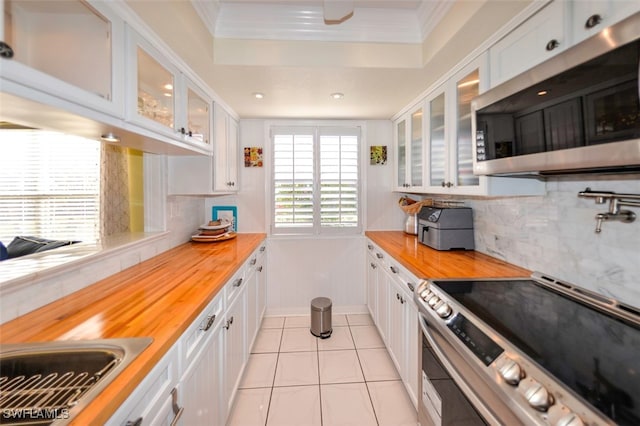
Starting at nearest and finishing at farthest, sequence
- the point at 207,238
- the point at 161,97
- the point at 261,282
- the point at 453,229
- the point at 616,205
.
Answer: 1. the point at 616,205
2. the point at 161,97
3. the point at 453,229
4. the point at 207,238
5. the point at 261,282

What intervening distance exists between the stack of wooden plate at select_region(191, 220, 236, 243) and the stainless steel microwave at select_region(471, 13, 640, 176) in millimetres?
2224

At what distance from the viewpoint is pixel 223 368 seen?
144 centimetres

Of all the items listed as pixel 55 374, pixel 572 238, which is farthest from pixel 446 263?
pixel 55 374

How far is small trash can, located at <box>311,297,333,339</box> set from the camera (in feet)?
8.18

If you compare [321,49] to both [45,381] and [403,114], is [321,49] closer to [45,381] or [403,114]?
[403,114]

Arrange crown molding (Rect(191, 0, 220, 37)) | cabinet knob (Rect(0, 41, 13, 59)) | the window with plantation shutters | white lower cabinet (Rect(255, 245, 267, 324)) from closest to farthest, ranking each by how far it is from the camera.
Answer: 1. cabinet knob (Rect(0, 41, 13, 59))
2. crown molding (Rect(191, 0, 220, 37))
3. white lower cabinet (Rect(255, 245, 267, 324))
4. the window with plantation shutters

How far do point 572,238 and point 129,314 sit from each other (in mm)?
1991

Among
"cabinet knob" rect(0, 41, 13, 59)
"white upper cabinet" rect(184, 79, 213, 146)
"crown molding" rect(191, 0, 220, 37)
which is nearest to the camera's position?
"cabinet knob" rect(0, 41, 13, 59)

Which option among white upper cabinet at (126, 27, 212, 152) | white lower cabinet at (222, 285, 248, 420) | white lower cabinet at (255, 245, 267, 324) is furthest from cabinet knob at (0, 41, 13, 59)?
white lower cabinet at (255, 245, 267, 324)

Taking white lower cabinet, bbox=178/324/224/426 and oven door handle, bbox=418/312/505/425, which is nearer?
oven door handle, bbox=418/312/505/425

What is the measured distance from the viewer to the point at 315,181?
2943 millimetres

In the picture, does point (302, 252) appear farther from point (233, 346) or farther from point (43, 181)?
point (43, 181)

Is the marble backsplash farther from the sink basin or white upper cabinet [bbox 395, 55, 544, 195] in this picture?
the sink basin

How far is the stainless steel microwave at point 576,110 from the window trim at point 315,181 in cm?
187
